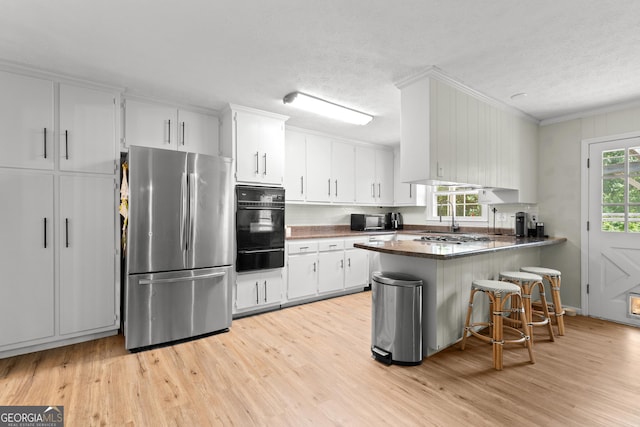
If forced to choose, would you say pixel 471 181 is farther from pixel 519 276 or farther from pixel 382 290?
pixel 382 290

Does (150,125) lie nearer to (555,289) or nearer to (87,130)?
(87,130)

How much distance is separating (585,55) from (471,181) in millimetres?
1312

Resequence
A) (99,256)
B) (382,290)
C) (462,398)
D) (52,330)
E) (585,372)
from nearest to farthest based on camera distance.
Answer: (462,398)
(585,372)
(382,290)
(52,330)
(99,256)

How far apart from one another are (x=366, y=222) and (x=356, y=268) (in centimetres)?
86

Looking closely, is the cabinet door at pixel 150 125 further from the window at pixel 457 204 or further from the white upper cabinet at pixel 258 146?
the window at pixel 457 204

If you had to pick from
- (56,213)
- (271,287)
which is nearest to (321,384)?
(271,287)

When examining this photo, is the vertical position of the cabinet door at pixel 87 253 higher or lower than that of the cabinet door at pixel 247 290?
higher

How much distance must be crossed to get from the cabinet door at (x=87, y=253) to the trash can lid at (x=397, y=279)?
8.56 ft

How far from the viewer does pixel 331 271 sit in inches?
180

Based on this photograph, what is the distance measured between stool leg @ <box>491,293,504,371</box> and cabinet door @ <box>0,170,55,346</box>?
3.83m

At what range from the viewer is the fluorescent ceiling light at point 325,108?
3.34 metres

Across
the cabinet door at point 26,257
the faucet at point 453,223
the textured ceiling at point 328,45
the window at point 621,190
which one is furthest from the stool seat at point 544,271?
the cabinet door at point 26,257

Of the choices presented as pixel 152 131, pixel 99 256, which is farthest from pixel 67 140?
pixel 99 256

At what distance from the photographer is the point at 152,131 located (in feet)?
11.3
